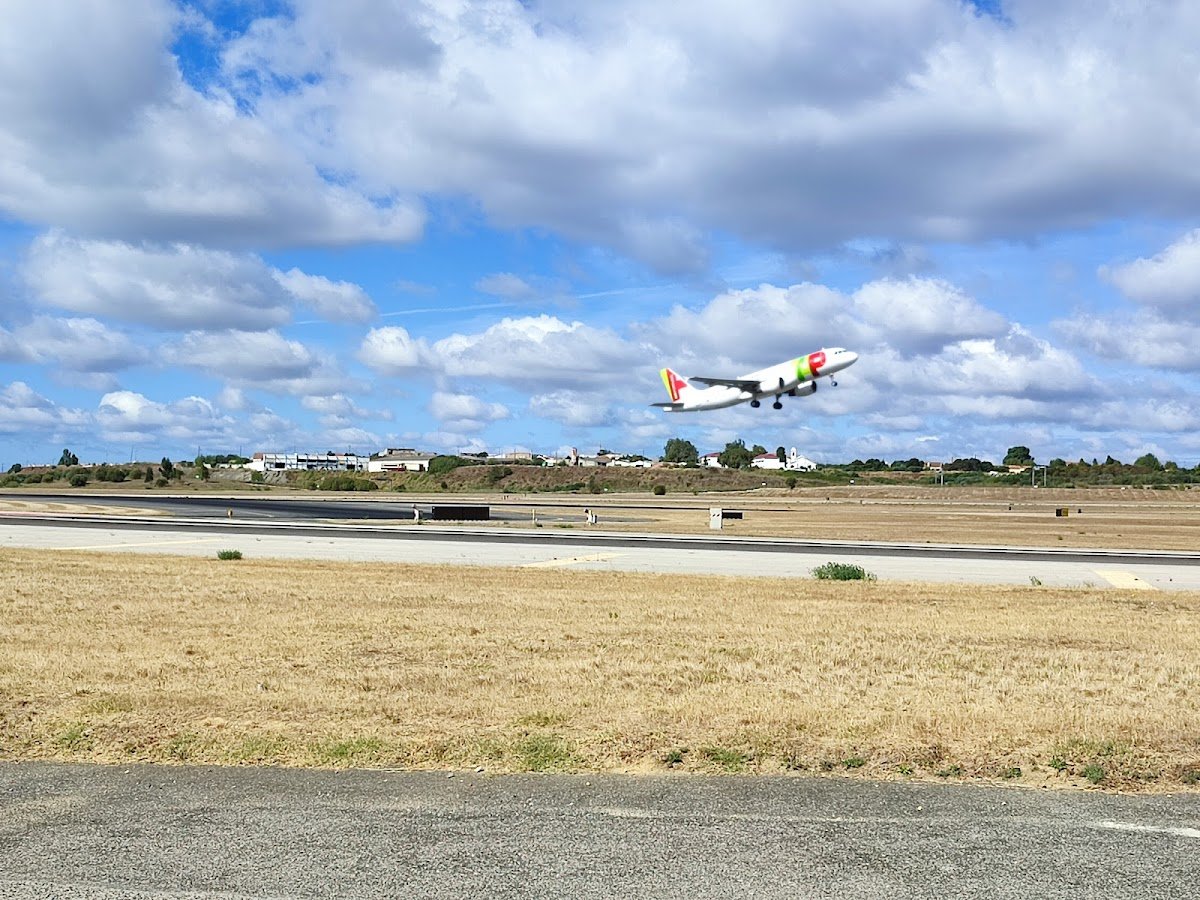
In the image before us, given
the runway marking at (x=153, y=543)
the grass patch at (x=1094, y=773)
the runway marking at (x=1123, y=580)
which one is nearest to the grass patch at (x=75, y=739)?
the grass patch at (x=1094, y=773)

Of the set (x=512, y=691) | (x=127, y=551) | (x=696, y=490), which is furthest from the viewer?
(x=696, y=490)

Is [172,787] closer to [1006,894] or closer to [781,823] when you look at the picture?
[781,823]

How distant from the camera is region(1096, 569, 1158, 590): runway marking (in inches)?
1126

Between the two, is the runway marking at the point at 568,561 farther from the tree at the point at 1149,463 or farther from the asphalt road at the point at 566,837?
the tree at the point at 1149,463

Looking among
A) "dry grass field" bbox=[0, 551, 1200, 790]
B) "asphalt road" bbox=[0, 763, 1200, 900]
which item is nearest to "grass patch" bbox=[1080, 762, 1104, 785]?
"dry grass field" bbox=[0, 551, 1200, 790]

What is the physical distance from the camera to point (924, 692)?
13047 millimetres

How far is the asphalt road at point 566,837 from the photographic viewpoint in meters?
6.62

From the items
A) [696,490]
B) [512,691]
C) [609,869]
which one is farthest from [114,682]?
[696,490]

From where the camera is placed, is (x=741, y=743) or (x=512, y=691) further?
(x=512, y=691)

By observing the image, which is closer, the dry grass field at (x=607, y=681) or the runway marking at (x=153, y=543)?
the dry grass field at (x=607, y=681)

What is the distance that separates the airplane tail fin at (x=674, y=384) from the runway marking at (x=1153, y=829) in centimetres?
8213

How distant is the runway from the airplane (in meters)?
24.0

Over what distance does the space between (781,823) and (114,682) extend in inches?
350

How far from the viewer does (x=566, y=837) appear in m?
7.52
